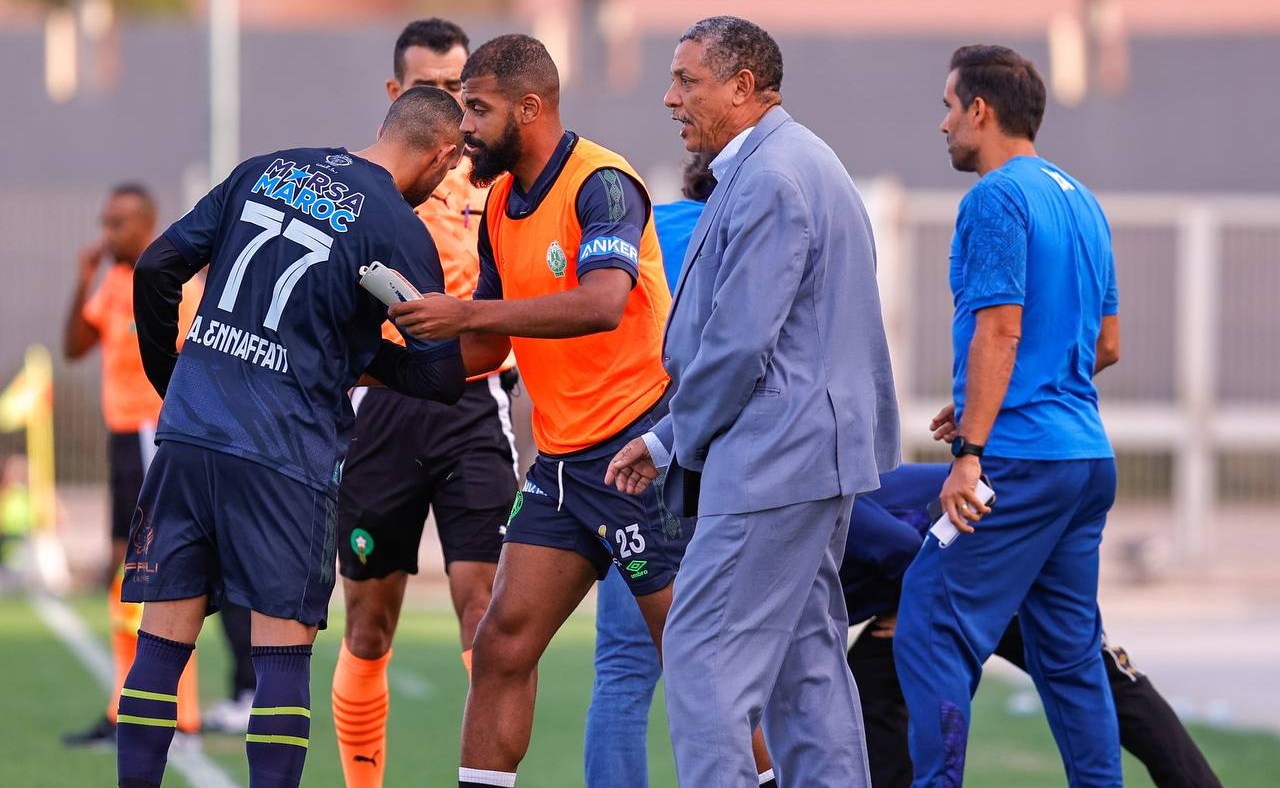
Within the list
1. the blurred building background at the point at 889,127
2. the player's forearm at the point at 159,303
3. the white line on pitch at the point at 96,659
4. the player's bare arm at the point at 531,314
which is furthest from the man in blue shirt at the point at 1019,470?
the blurred building background at the point at 889,127

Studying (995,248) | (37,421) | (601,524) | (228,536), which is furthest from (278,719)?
(37,421)

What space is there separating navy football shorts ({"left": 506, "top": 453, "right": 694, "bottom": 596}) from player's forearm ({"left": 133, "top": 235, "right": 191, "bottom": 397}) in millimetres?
1126

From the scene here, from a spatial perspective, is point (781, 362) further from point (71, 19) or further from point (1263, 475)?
point (71, 19)

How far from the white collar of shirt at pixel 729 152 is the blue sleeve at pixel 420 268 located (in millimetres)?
849

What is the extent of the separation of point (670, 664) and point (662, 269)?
138 centimetres

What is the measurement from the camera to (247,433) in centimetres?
503

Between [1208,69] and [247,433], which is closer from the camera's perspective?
[247,433]

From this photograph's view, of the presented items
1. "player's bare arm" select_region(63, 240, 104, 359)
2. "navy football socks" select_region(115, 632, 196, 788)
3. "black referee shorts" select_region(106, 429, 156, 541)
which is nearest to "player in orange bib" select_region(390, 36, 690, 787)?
"navy football socks" select_region(115, 632, 196, 788)

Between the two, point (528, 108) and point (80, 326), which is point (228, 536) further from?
point (80, 326)

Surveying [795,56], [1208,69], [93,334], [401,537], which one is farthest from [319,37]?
[401,537]

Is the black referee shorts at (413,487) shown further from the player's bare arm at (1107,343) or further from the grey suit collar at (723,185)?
the player's bare arm at (1107,343)

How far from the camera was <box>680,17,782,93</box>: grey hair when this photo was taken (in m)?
4.93

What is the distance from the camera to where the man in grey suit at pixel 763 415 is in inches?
185

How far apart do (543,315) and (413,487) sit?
4.53 feet
